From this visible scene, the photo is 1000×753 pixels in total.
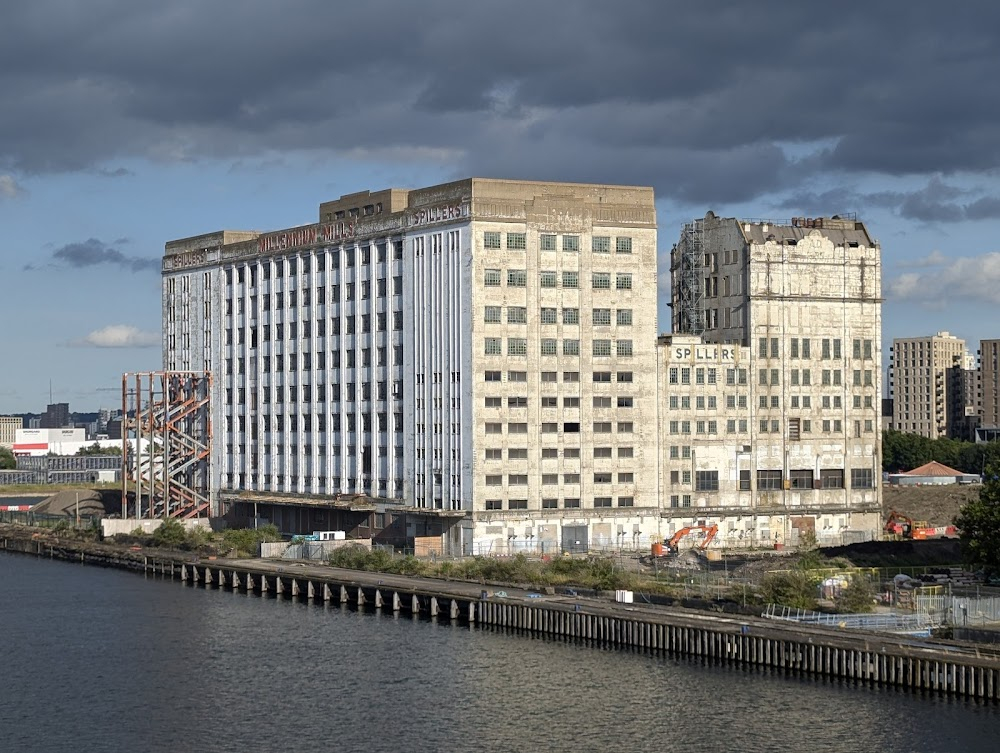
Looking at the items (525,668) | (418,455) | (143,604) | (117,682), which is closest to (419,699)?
(525,668)

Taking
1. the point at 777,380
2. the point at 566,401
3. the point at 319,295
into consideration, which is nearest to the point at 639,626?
the point at 566,401

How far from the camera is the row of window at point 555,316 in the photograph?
536ft

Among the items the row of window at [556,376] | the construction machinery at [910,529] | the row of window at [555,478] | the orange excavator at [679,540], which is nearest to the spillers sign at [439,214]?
the row of window at [556,376]

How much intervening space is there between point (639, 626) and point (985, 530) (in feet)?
90.1

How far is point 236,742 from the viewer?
279 feet

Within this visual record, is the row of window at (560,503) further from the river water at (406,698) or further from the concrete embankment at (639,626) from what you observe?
the river water at (406,698)

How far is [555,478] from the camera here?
6535 inches

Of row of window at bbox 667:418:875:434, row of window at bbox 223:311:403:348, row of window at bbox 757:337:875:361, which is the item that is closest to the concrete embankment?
row of window at bbox 223:311:403:348

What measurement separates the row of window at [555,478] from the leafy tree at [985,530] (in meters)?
52.6

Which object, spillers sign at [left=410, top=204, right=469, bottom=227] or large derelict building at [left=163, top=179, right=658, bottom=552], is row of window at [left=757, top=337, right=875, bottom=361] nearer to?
large derelict building at [left=163, top=179, right=658, bottom=552]

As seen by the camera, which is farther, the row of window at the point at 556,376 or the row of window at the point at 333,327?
the row of window at the point at 333,327

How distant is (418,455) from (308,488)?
80.6 ft

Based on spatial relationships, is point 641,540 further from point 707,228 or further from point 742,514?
point 707,228

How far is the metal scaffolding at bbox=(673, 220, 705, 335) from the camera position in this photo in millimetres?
184250
